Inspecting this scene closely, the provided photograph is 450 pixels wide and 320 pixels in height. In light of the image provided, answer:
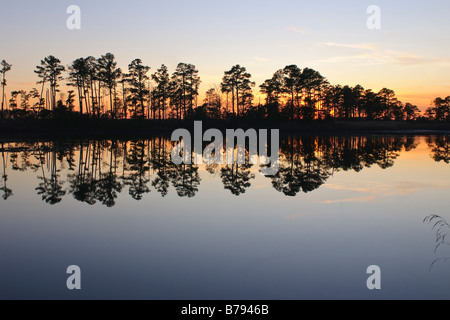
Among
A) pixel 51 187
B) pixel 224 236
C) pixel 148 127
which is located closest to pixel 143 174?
pixel 51 187

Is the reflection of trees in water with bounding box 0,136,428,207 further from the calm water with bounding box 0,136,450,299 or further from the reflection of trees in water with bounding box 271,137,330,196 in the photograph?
the calm water with bounding box 0,136,450,299

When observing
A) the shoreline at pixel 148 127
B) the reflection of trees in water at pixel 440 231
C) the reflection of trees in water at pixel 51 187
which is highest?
the shoreline at pixel 148 127

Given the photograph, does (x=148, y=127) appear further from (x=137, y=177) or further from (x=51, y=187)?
(x=51, y=187)

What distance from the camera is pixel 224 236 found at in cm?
950

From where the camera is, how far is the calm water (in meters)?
6.64

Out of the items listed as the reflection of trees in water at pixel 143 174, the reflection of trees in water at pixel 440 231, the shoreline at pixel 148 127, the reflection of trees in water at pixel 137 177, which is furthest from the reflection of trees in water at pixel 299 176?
the shoreline at pixel 148 127

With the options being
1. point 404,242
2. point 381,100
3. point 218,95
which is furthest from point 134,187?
point 381,100

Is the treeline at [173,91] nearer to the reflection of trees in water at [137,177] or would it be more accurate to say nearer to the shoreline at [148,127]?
the shoreline at [148,127]

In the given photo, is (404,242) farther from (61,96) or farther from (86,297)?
(61,96)

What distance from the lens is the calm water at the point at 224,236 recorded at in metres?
Answer: 6.64

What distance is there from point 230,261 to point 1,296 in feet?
14.1

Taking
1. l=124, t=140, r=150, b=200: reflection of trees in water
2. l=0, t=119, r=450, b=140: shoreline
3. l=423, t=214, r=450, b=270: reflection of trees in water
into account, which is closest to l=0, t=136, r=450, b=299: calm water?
l=423, t=214, r=450, b=270: reflection of trees in water

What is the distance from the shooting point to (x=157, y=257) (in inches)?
316
